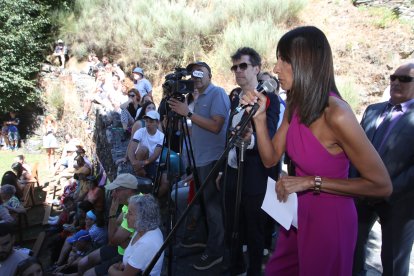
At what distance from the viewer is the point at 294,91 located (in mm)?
1562

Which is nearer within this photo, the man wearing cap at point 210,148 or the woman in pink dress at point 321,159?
the woman in pink dress at point 321,159

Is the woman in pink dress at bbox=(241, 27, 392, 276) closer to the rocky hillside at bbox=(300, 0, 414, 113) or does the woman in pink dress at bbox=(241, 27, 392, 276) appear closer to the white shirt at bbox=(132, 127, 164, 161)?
the white shirt at bbox=(132, 127, 164, 161)

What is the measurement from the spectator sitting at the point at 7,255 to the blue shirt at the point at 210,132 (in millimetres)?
2224

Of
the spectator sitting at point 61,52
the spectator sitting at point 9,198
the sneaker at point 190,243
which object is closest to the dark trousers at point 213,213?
the sneaker at point 190,243

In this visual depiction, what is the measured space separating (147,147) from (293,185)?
391 centimetres

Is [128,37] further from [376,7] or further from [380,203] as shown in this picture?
[380,203]

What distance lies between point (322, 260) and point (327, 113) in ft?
2.10

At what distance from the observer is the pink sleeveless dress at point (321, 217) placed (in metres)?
1.55

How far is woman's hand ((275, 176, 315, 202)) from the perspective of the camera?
153 centimetres

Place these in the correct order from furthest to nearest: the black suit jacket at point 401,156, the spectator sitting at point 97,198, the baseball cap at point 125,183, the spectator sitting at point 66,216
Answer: the spectator sitting at point 66,216, the spectator sitting at point 97,198, the baseball cap at point 125,183, the black suit jacket at point 401,156

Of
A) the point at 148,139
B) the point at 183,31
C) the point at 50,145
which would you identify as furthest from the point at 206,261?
the point at 183,31

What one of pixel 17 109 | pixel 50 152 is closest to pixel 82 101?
pixel 50 152

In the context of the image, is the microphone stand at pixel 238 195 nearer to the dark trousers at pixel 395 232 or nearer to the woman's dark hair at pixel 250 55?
the dark trousers at pixel 395 232

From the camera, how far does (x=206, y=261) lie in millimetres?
3332
